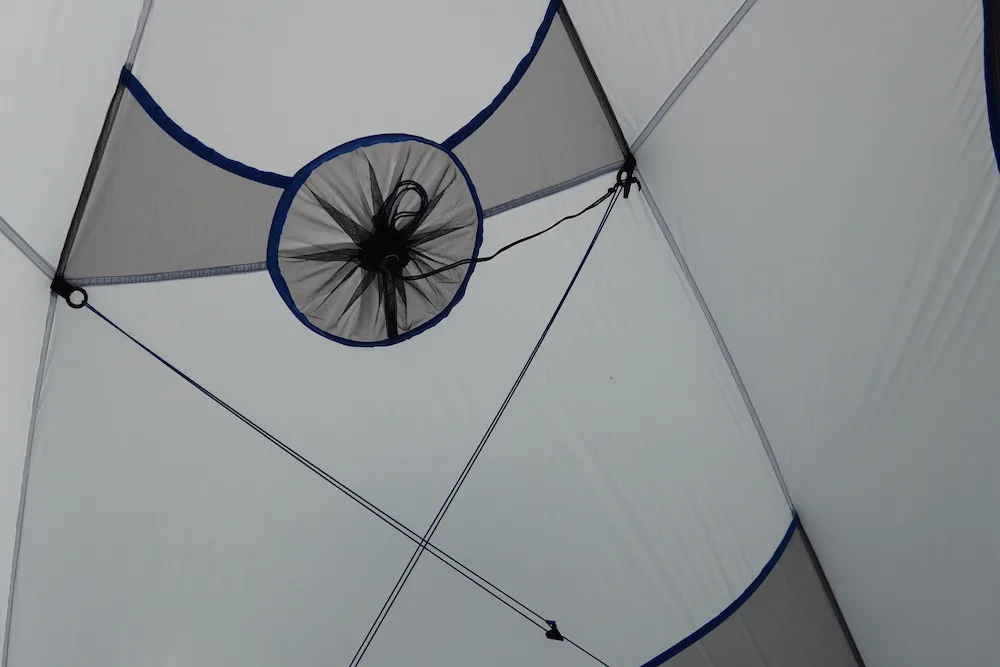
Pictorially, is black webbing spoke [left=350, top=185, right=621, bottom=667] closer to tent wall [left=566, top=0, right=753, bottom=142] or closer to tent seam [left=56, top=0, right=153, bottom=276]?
tent wall [left=566, top=0, right=753, bottom=142]

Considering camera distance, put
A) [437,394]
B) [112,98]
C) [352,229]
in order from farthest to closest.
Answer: [437,394] < [352,229] < [112,98]

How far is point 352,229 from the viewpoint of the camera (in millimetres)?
1683

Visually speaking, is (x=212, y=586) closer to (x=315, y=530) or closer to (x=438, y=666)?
(x=315, y=530)

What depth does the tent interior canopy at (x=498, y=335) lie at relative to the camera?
4.80 ft

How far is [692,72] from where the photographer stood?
5.40 feet

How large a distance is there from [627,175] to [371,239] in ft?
1.94

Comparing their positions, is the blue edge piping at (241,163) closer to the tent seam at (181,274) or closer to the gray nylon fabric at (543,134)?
the gray nylon fabric at (543,134)

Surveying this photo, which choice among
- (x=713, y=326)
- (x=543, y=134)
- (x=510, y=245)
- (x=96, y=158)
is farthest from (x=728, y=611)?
(x=96, y=158)

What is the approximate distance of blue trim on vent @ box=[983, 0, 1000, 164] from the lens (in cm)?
120

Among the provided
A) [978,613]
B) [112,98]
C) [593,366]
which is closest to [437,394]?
[593,366]

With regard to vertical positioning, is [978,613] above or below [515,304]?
below

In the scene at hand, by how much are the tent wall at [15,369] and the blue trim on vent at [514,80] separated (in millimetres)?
842

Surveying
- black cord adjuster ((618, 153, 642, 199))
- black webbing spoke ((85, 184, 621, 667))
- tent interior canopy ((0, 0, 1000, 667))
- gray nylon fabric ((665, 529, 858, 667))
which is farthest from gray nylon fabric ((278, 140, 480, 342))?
gray nylon fabric ((665, 529, 858, 667))

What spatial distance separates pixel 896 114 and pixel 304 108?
1.07 meters
